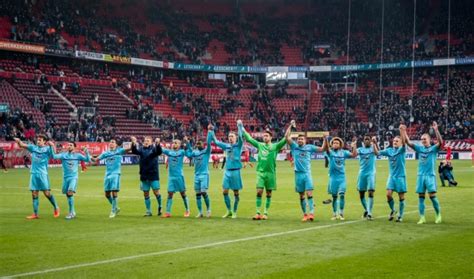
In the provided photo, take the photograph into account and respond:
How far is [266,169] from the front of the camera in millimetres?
18734

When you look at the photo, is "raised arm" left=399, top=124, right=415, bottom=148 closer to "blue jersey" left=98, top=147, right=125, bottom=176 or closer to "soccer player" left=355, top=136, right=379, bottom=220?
"soccer player" left=355, top=136, right=379, bottom=220

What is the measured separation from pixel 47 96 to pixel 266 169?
46470 mm

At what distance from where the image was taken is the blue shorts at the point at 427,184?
690 inches

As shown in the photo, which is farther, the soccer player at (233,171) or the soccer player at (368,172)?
the soccer player at (233,171)

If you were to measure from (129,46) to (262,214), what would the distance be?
2245 inches

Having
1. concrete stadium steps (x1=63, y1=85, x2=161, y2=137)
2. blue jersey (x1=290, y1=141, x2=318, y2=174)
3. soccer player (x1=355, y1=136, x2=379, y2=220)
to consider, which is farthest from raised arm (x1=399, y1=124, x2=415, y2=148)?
concrete stadium steps (x1=63, y1=85, x2=161, y2=137)

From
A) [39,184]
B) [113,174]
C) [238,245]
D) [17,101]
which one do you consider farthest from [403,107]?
[238,245]

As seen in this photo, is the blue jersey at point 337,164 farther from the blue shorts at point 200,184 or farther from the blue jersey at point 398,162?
the blue shorts at point 200,184

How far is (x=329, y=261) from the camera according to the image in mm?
11859

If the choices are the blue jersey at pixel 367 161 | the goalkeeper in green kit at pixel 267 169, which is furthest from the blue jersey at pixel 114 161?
the blue jersey at pixel 367 161

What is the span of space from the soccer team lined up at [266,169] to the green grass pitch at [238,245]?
57cm

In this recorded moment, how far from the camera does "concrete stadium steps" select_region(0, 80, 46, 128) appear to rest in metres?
55.7

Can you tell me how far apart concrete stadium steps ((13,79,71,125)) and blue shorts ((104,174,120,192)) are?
4007 centimetres

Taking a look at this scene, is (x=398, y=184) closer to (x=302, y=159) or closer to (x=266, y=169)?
A: (x=302, y=159)
